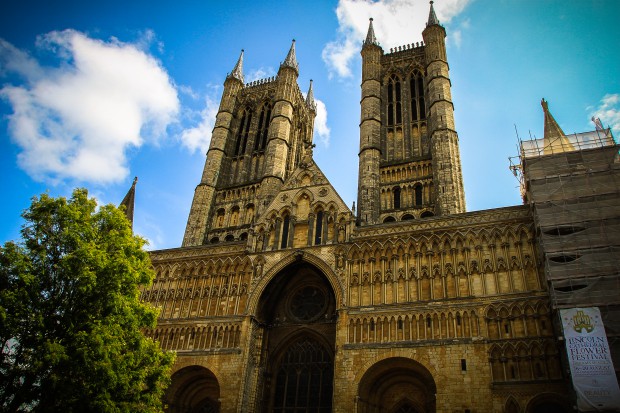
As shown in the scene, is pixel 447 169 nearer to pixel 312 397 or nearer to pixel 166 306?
pixel 312 397

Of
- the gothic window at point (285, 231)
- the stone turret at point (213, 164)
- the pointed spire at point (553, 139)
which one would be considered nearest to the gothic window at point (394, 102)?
the pointed spire at point (553, 139)

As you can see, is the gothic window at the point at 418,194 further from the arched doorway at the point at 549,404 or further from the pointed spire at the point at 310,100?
the pointed spire at the point at 310,100

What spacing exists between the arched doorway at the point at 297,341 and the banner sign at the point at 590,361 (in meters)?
8.88

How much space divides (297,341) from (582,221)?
12.3 metres

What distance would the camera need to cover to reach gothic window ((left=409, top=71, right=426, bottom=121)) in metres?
32.6

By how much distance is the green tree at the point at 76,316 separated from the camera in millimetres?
12383

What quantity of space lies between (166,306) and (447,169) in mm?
16871

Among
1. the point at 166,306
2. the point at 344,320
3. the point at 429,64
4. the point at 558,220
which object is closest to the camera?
the point at 558,220

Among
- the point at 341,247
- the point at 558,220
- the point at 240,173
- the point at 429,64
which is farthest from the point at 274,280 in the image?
the point at 429,64

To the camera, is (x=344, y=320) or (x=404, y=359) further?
(x=344, y=320)

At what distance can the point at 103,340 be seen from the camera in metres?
12.8

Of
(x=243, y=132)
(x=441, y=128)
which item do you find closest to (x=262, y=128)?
(x=243, y=132)

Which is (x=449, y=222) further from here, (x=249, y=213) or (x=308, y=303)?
(x=249, y=213)

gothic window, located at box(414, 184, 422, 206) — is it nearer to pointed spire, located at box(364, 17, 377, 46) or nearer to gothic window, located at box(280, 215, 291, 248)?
gothic window, located at box(280, 215, 291, 248)
